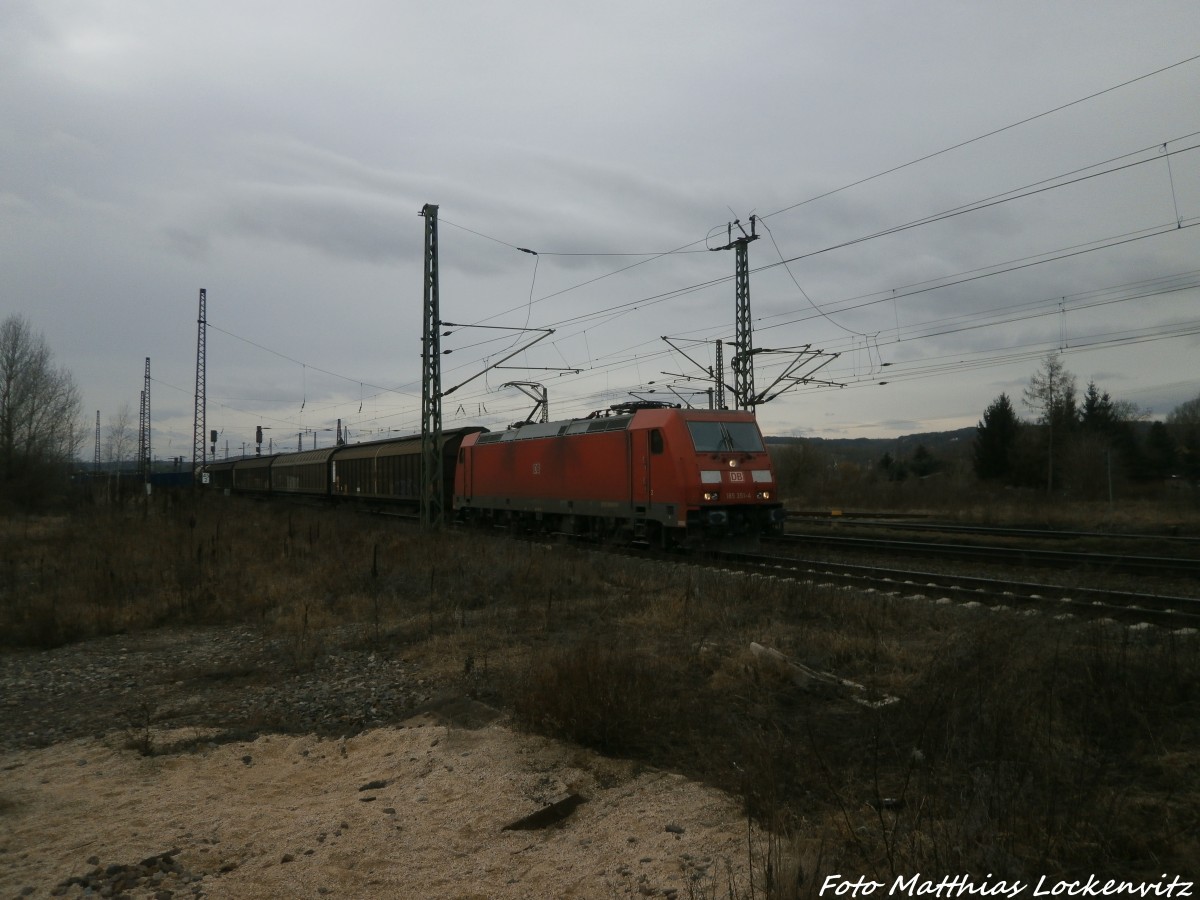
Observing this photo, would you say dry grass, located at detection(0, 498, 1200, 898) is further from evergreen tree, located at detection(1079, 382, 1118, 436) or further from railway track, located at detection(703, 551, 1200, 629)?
evergreen tree, located at detection(1079, 382, 1118, 436)

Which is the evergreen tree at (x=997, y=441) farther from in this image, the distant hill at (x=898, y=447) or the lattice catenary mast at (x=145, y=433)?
the lattice catenary mast at (x=145, y=433)

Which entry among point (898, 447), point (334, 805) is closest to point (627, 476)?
point (334, 805)

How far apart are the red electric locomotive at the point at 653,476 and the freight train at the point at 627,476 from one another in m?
0.02

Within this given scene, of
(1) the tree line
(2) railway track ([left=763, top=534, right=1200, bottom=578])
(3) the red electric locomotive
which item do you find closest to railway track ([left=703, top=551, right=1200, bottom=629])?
(3) the red electric locomotive

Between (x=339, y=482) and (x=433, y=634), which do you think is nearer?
(x=433, y=634)

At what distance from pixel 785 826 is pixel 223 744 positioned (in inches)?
186

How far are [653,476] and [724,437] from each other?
178 cm

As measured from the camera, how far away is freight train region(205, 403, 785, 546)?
16.6m

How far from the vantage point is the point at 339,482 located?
3816cm

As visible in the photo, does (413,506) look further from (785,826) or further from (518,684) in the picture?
(785,826)

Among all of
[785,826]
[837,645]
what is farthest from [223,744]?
[837,645]

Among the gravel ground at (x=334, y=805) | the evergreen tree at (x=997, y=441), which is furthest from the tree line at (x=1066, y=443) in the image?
the gravel ground at (x=334, y=805)

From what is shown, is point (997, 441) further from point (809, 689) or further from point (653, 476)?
point (809, 689)

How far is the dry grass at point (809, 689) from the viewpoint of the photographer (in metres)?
3.84
